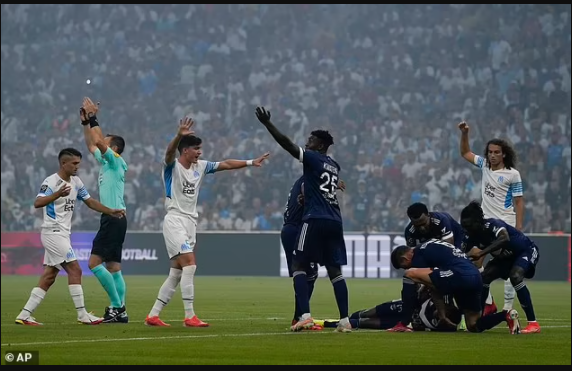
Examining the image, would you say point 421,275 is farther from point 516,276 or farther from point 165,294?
point 165,294

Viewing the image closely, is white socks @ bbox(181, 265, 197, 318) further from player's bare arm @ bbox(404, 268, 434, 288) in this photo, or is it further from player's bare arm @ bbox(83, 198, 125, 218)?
player's bare arm @ bbox(404, 268, 434, 288)

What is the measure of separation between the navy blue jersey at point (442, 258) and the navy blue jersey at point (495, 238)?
62 cm

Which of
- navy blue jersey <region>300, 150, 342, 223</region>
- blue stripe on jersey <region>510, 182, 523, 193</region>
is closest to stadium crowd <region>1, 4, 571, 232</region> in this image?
blue stripe on jersey <region>510, 182, 523, 193</region>

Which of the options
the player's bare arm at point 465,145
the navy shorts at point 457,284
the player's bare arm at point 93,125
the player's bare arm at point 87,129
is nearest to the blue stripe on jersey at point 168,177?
the player's bare arm at point 93,125

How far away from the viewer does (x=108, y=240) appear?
1496 centimetres

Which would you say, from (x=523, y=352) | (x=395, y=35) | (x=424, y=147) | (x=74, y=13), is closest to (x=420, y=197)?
(x=424, y=147)

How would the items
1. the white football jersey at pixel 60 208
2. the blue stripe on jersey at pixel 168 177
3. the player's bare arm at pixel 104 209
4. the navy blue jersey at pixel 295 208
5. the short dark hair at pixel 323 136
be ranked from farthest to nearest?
the navy blue jersey at pixel 295 208 < the player's bare arm at pixel 104 209 < the white football jersey at pixel 60 208 < the blue stripe on jersey at pixel 168 177 < the short dark hair at pixel 323 136

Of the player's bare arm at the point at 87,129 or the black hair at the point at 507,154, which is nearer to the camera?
the player's bare arm at the point at 87,129

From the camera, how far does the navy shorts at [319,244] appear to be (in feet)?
42.3

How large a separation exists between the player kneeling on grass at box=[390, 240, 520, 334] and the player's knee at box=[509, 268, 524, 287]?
64cm

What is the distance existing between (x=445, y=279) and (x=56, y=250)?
493 centimetres

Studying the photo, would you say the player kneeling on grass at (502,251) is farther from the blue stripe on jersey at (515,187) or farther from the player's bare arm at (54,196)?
the player's bare arm at (54,196)

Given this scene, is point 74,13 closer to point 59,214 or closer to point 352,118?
point 352,118

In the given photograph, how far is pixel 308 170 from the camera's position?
1299 cm
